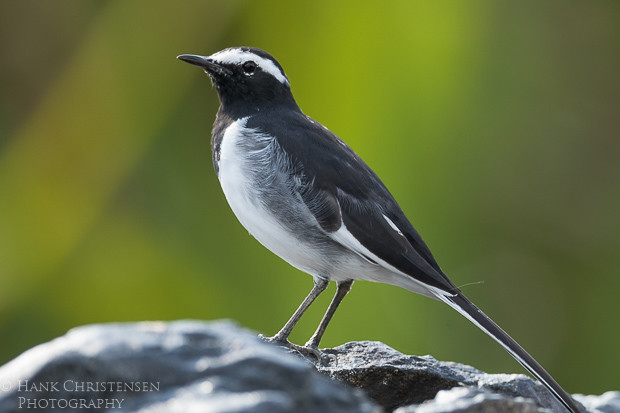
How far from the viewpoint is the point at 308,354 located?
3777mm

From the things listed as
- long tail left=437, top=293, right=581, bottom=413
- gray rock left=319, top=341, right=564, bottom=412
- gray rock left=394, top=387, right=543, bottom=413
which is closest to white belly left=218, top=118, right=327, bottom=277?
long tail left=437, top=293, right=581, bottom=413

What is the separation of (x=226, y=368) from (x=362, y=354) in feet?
5.99

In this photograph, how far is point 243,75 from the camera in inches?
175

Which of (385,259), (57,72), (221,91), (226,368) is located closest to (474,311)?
(385,259)

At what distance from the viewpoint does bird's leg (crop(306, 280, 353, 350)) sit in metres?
4.04

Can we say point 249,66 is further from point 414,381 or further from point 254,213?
point 414,381

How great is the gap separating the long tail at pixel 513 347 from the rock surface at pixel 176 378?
1.23 m

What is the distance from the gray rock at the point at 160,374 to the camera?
1774 millimetres

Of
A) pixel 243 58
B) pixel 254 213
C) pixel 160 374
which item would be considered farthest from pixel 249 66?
pixel 160 374

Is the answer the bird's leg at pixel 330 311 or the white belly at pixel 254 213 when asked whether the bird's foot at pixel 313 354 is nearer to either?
the bird's leg at pixel 330 311

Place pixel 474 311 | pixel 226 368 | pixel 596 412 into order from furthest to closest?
pixel 474 311 → pixel 596 412 → pixel 226 368

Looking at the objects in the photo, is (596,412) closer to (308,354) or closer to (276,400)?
(308,354)

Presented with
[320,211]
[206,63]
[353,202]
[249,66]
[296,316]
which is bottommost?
[296,316]

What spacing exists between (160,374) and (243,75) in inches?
110
